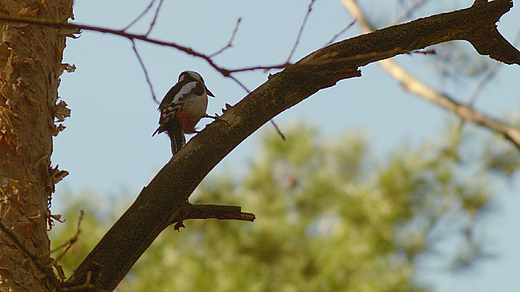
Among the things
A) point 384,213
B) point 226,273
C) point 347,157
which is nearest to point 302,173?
point 347,157

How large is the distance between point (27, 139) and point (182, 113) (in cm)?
98

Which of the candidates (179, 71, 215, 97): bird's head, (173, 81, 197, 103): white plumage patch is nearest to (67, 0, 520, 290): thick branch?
(173, 81, 197, 103): white plumage patch

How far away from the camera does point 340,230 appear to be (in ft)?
19.7

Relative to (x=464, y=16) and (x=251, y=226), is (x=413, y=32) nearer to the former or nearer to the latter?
(x=464, y=16)

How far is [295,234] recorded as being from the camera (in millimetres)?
5867

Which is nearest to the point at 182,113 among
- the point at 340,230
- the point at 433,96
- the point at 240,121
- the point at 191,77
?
the point at 191,77

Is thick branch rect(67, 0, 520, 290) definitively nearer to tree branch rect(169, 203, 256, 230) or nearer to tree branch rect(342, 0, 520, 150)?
tree branch rect(169, 203, 256, 230)

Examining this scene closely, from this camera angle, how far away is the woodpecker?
2.43m

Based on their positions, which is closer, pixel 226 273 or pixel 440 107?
pixel 440 107

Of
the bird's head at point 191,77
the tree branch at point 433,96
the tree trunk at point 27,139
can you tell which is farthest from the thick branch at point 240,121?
the tree branch at point 433,96

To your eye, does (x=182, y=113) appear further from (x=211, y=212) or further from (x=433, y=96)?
(x=433, y=96)

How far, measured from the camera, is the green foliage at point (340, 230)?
5.39 meters

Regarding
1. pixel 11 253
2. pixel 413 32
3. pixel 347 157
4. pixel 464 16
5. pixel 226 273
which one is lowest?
pixel 11 253

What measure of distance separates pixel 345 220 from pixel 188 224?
172cm
